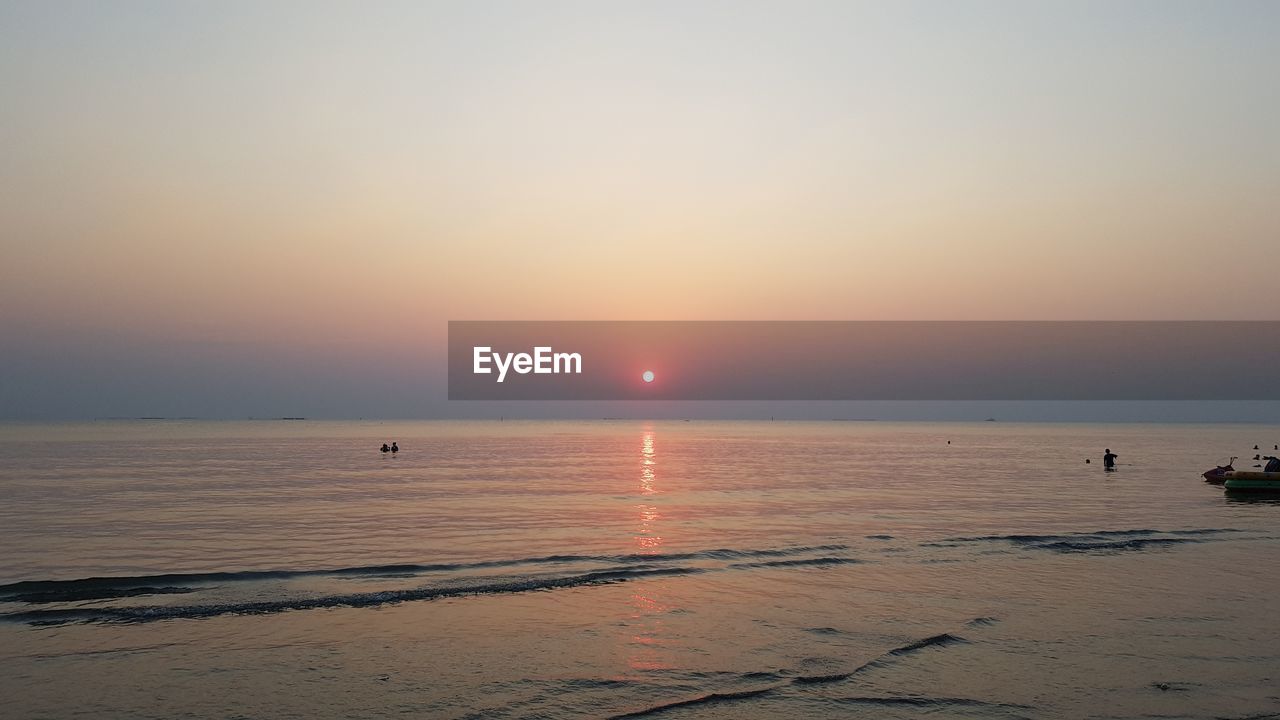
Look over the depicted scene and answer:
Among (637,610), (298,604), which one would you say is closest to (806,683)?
(637,610)

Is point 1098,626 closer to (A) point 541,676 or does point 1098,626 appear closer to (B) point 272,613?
(A) point 541,676

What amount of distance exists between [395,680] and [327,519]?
92.5 feet

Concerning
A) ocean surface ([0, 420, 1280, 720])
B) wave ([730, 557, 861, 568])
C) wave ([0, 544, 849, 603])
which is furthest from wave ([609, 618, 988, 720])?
wave ([0, 544, 849, 603])

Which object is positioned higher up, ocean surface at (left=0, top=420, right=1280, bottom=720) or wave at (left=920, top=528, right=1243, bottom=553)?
ocean surface at (left=0, top=420, right=1280, bottom=720)

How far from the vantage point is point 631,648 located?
57.1 feet

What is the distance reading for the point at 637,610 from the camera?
21.1 meters

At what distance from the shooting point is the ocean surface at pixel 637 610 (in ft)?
47.4

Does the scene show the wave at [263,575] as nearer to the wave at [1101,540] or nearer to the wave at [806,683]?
the wave at [1101,540]

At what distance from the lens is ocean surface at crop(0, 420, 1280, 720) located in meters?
14.4

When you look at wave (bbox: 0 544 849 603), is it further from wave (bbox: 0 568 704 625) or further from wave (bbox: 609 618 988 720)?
wave (bbox: 609 618 988 720)

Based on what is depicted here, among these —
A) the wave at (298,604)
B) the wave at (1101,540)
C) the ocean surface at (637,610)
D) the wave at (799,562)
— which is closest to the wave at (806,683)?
the ocean surface at (637,610)

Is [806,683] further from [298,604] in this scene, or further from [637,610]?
[298,604]

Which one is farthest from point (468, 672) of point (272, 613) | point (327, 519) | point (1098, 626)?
point (327, 519)

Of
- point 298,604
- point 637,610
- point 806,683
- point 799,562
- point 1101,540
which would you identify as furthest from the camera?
point 1101,540
